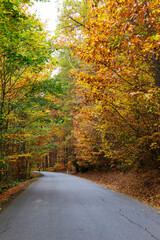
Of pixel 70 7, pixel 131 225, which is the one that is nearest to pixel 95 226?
pixel 131 225

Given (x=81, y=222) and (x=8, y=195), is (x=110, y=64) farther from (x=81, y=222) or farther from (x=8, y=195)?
(x=8, y=195)

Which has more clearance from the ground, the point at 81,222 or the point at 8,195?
the point at 8,195

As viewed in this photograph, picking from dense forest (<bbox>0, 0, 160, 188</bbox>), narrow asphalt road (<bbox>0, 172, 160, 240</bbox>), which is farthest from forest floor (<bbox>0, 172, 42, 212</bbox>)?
dense forest (<bbox>0, 0, 160, 188</bbox>)

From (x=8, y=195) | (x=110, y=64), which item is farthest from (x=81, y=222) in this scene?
(x=8, y=195)

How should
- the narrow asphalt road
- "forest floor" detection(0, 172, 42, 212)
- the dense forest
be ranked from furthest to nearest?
"forest floor" detection(0, 172, 42, 212), the dense forest, the narrow asphalt road

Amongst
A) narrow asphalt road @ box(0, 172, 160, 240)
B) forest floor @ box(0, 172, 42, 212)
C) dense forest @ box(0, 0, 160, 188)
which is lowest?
narrow asphalt road @ box(0, 172, 160, 240)

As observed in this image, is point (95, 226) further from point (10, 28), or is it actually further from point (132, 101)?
point (10, 28)

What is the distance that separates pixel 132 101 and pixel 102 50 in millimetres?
2675

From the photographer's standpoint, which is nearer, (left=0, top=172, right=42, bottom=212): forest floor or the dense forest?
the dense forest

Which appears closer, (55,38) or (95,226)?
(95,226)

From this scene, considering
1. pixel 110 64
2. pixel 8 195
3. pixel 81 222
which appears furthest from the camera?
pixel 8 195

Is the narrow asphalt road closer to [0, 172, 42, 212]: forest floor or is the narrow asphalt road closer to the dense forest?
[0, 172, 42, 212]: forest floor

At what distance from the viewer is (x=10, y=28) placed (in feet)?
17.2

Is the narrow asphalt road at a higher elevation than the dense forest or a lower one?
lower
